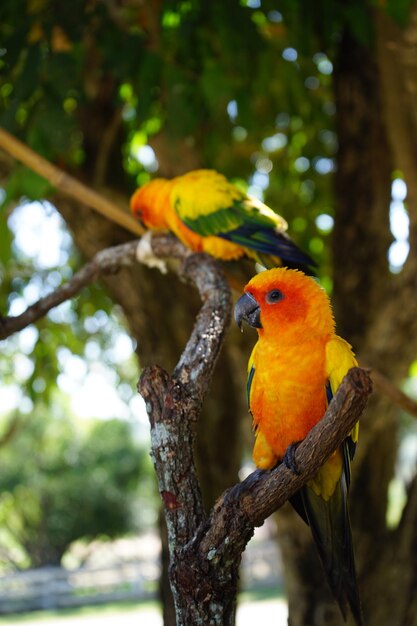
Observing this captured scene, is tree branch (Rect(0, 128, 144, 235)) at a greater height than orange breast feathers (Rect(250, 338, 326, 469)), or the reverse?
tree branch (Rect(0, 128, 144, 235))

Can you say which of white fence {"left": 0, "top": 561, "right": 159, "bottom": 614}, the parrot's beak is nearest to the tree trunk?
the parrot's beak

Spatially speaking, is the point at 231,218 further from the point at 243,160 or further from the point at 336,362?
the point at 243,160

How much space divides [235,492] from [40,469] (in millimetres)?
18918

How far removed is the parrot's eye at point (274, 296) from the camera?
152 centimetres

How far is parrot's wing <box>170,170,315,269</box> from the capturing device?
286cm

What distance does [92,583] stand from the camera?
53.5 ft

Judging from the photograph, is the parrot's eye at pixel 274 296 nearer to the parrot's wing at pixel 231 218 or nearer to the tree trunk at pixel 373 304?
the parrot's wing at pixel 231 218

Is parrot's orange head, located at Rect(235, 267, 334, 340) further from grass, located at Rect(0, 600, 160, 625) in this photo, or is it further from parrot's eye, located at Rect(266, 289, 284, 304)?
grass, located at Rect(0, 600, 160, 625)

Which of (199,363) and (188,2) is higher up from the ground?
(188,2)

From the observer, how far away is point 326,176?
5.59m

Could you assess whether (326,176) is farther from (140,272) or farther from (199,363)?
(199,363)

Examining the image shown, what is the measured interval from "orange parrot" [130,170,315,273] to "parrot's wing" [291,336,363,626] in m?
1.29

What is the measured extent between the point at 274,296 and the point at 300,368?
156 millimetres

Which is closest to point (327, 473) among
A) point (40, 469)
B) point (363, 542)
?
point (363, 542)
